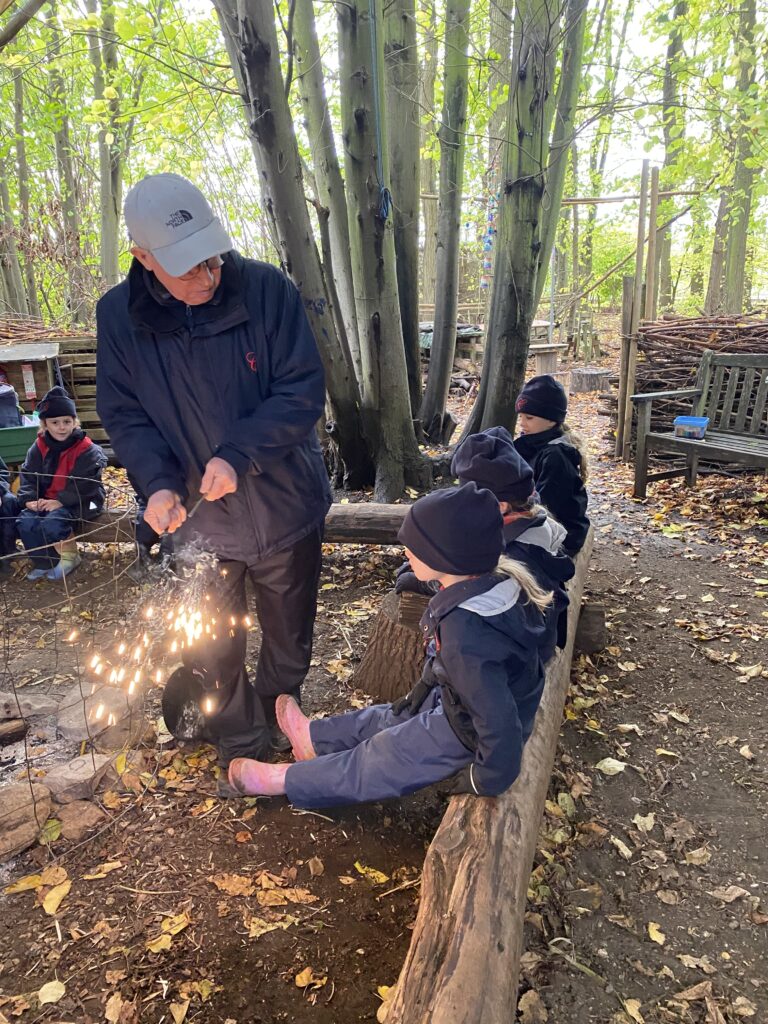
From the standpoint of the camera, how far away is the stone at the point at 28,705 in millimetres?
3117

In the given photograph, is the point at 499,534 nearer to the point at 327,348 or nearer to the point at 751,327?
the point at 327,348

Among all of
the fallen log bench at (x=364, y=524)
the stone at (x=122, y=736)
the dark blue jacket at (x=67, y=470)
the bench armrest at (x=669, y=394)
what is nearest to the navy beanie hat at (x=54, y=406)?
the dark blue jacket at (x=67, y=470)

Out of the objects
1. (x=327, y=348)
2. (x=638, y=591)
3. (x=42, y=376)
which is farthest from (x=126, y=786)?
(x=42, y=376)

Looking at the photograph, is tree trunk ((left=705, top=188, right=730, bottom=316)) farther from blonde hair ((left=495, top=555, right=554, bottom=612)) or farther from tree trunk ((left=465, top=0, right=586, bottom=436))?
blonde hair ((left=495, top=555, right=554, bottom=612))

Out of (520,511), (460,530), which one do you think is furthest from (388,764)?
(520,511)

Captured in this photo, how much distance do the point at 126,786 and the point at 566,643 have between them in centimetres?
205

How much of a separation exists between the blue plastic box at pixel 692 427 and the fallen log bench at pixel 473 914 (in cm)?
523

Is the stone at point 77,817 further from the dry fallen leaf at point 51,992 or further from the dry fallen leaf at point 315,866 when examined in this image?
the dry fallen leaf at point 315,866

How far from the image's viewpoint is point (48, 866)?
229cm

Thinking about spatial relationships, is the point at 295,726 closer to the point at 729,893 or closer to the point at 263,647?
the point at 263,647

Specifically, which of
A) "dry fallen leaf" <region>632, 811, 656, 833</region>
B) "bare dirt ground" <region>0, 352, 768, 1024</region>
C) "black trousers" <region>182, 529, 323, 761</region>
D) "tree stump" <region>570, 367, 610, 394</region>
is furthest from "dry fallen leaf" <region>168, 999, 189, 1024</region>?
"tree stump" <region>570, 367, 610, 394</region>

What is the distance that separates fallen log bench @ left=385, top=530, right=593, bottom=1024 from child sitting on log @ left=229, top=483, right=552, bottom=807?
0.12 meters

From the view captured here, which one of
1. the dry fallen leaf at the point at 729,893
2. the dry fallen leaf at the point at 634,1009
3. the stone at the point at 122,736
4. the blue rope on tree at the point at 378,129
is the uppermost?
the blue rope on tree at the point at 378,129

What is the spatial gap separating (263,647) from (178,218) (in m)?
1.69
